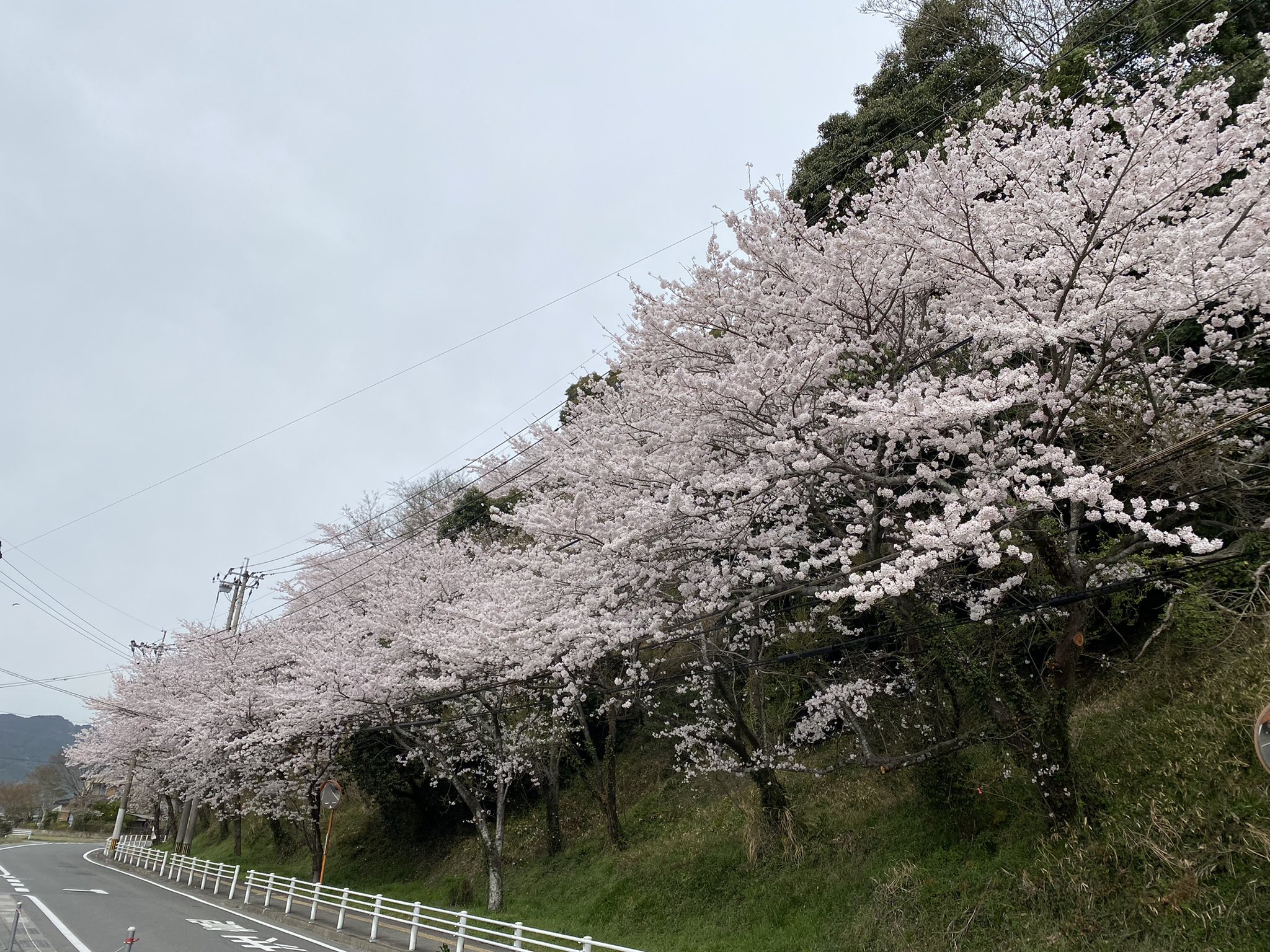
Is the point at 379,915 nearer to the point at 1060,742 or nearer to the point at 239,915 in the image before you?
the point at 239,915

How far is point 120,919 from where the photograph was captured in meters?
15.6

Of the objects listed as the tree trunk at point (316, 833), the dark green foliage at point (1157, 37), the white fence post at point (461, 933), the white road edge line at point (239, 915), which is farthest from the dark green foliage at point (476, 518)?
the dark green foliage at point (1157, 37)

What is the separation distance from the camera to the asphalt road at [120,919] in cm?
1251

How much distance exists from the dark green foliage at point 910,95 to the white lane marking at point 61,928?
68.1 feet

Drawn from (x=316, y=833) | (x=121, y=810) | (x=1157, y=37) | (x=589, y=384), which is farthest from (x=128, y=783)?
(x=1157, y=37)

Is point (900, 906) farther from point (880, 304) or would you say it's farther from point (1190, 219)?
point (1190, 219)

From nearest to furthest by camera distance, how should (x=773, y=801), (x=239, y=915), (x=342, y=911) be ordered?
(x=773, y=801) < (x=342, y=911) < (x=239, y=915)

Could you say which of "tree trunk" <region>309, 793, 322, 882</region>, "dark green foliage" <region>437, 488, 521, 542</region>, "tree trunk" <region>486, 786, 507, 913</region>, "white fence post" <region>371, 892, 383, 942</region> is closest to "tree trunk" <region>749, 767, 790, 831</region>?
"tree trunk" <region>486, 786, 507, 913</region>

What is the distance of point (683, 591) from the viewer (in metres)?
10.6

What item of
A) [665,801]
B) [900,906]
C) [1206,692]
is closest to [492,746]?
[665,801]

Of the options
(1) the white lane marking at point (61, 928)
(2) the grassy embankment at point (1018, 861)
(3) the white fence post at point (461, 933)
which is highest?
(2) the grassy embankment at point (1018, 861)

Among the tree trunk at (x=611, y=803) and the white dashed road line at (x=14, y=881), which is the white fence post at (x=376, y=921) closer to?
the tree trunk at (x=611, y=803)

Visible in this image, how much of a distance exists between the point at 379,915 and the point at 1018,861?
36.8 feet

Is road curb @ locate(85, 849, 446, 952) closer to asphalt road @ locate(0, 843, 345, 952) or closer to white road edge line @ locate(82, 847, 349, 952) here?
white road edge line @ locate(82, 847, 349, 952)
